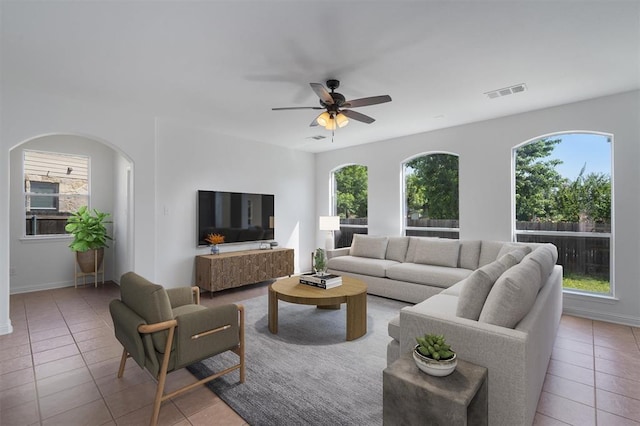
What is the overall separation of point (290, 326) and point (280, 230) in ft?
10.1

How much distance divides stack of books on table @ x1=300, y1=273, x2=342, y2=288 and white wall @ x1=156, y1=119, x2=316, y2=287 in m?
2.40

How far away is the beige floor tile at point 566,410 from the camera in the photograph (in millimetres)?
1990

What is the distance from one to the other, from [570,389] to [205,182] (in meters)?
5.17

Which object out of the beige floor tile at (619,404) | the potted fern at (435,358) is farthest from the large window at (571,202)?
the potted fern at (435,358)

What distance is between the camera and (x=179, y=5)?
207 centimetres

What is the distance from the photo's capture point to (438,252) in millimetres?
4688

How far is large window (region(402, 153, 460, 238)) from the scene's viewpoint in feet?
17.1

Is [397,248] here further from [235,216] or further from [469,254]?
A: [235,216]

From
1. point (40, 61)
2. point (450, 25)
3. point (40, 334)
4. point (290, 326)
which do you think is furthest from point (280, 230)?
point (450, 25)

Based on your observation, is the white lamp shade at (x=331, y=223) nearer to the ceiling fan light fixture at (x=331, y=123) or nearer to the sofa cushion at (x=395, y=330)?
the ceiling fan light fixture at (x=331, y=123)

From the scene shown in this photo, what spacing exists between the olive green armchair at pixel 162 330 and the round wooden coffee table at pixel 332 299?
0.94m

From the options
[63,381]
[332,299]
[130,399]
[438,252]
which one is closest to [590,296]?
[438,252]

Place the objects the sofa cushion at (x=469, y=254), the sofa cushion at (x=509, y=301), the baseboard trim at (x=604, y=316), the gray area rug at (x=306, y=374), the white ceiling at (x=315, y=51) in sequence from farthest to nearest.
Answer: the sofa cushion at (x=469, y=254) → the baseboard trim at (x=604, y=316) → the white ceiling at (x=315, y=51) → the gray area rug at (x=306, y=374) → the sofa cushion at (x=509, y=301)

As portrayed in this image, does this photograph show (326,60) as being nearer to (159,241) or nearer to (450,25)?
(450,25)
